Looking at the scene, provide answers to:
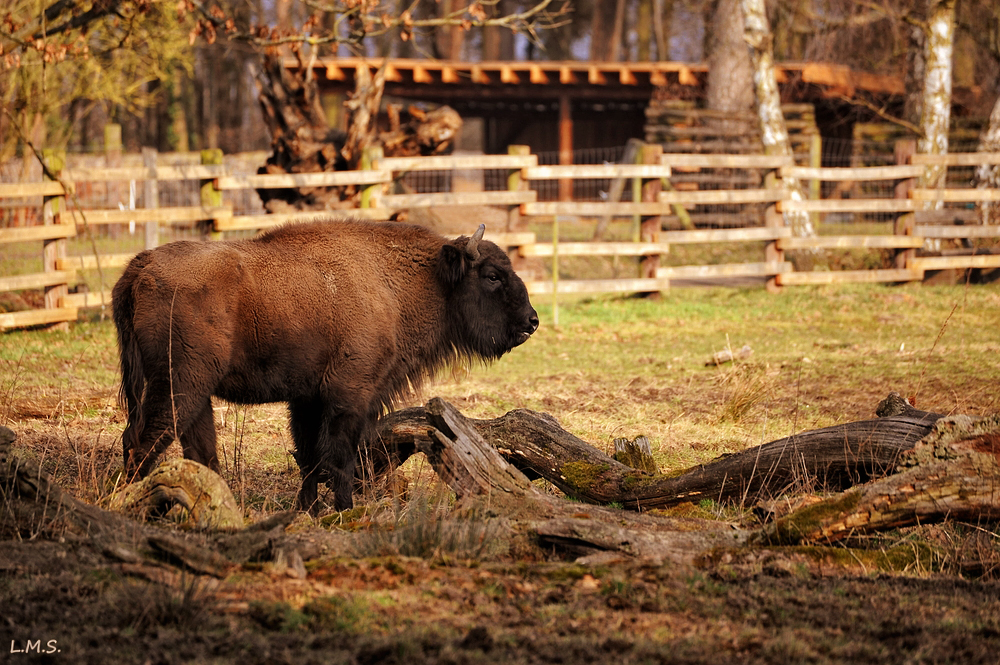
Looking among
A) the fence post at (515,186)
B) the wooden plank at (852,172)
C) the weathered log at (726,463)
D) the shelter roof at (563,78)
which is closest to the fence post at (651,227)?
the fence post at (515,186)

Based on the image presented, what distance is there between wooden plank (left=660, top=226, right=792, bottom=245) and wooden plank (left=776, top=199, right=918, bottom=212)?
0.39m

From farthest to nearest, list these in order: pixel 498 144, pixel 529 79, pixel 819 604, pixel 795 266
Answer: pixel 498 144, pixel 529 79, pixel 795 266, pixel 819 604

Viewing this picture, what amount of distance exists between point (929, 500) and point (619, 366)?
239 inches

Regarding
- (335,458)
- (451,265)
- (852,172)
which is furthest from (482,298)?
(852,172)

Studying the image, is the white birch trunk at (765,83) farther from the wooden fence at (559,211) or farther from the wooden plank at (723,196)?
the wooden plank at (723,196)

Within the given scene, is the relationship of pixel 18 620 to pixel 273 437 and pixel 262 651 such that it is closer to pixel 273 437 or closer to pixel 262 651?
A: pixel 262 651

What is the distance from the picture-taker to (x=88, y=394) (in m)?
8.36

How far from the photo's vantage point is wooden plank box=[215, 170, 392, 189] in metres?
12.5

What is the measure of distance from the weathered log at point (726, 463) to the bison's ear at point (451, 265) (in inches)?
44.6

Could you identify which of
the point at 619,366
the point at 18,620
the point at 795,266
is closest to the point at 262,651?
the point at 18,620

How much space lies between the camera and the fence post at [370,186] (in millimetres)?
13047

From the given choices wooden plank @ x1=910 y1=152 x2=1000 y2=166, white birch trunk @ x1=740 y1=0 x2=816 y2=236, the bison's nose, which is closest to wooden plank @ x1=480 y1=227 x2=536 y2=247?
white birch trunk @ x1=740 y1=0 x2=816 y2=236

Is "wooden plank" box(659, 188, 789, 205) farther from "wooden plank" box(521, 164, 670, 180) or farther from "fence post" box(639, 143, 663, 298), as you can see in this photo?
"wooden plank" box(521, 164, 670, 180)
